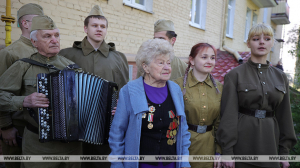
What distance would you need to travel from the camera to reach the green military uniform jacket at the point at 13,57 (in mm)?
2254

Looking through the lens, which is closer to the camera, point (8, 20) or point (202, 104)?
point (202, 104)

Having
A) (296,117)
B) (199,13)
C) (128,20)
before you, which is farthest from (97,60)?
(199,13)

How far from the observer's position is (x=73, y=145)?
225 cm

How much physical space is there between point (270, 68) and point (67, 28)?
10.8 feet

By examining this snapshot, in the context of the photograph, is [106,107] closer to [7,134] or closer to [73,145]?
[73,145]

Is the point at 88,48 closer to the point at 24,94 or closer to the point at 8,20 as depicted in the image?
the point at 24,94

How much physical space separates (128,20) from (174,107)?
11.8 feet

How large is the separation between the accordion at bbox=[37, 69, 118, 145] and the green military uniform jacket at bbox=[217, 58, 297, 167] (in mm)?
1234

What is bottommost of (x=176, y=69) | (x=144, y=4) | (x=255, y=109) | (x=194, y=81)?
(x=255, y=109)

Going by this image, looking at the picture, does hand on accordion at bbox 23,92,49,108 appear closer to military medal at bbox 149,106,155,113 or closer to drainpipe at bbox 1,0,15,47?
military medal at bbox 149,106,155,113

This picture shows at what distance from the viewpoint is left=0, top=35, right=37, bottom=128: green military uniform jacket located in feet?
7.39

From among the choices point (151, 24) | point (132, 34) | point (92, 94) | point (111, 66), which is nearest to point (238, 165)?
point (92, 94)

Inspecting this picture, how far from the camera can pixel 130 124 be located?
184 centimetres

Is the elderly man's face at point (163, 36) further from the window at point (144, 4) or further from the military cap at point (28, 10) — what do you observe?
the window at point (144, 4)
